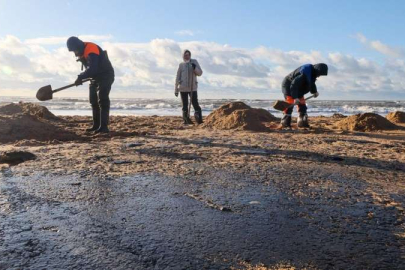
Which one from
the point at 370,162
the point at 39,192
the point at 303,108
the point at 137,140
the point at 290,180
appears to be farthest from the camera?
the point at 303,108

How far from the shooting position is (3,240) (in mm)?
1895

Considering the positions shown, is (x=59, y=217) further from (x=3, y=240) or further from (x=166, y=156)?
(x=166, y=156)

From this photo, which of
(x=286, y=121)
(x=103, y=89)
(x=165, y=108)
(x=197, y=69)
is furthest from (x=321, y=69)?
(x=165, y=108)

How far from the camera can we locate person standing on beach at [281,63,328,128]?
712 cm

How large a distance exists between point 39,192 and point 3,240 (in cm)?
95

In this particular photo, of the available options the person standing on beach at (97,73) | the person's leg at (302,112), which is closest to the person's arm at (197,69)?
the person standing on beach at (97,73)

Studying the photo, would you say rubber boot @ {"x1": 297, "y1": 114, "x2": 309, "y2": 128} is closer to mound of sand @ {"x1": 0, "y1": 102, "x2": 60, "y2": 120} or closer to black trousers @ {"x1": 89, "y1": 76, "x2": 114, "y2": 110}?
black trousers @ {"x1": 89, "y1": 76, "x2": 114, "y2": 110}

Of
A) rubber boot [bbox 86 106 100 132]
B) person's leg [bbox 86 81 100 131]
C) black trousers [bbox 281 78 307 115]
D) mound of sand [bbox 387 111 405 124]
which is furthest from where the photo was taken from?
mound of sand [bbox 387 111 405 124]

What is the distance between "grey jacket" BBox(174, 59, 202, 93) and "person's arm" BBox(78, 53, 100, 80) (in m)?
2.63

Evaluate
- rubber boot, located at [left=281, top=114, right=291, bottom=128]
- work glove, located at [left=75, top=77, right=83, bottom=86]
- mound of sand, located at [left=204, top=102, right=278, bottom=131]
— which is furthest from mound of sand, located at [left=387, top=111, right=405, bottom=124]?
work glove, located at [left=75, top=77, right=83, bottom=86]

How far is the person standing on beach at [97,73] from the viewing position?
20.1 feet

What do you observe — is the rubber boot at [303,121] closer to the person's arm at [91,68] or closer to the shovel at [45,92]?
the person's arm at [91,68]

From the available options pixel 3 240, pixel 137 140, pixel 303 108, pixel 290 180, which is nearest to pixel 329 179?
pixel 290 180

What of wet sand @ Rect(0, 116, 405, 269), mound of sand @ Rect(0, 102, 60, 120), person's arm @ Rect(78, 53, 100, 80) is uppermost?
person's arm @ Rect(78, 53, 100, 80)
